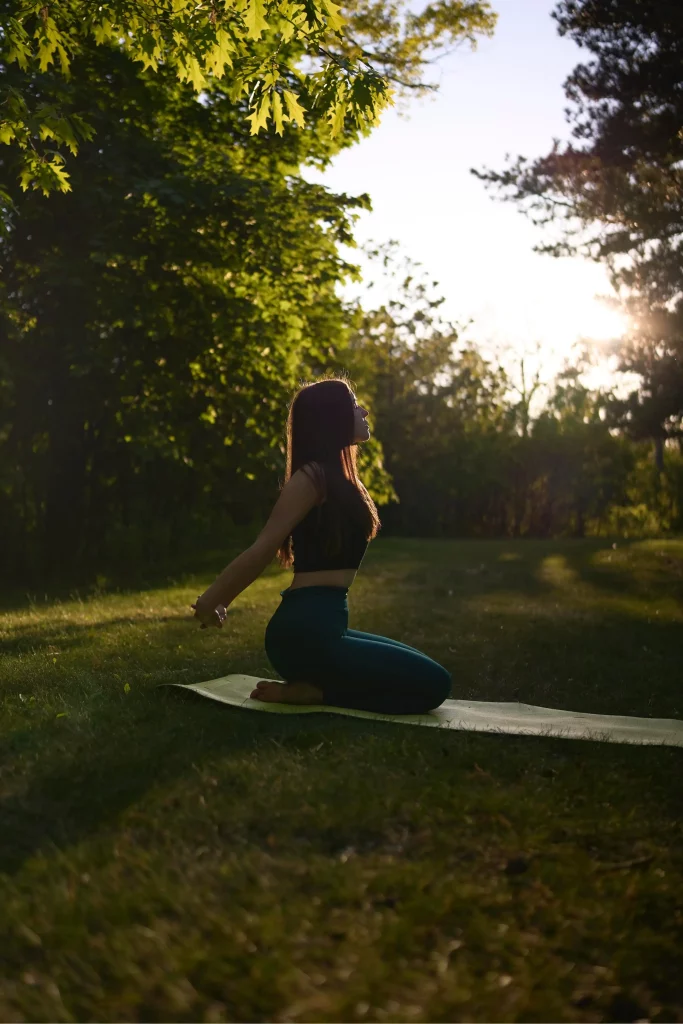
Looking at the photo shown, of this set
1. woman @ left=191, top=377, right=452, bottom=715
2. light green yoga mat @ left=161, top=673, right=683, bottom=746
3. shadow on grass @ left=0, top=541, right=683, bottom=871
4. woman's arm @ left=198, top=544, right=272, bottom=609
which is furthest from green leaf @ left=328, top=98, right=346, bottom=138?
light green yoga mat @ left=161, top=673, right=683, bottom=746

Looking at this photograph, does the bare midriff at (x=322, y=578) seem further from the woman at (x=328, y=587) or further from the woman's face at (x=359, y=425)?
the woman's face at (x=359, y=425)

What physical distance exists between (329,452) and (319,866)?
108 inches

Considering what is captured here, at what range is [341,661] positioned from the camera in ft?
17.7

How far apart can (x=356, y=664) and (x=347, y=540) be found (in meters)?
0.69

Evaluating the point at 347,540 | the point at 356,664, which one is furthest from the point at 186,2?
the point at 356,664

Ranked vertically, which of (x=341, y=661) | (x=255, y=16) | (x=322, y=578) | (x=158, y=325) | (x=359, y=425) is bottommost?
(x=341, y=661)

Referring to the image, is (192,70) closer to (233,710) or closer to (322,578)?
(322,578)

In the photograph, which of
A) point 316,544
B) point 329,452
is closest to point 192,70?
point 329,452

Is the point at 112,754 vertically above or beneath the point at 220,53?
beneath

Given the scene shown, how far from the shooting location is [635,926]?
116 inches

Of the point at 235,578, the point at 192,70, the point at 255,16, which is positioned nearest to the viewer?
the point at 235,578

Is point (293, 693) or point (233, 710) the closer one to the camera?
point (233, 710)

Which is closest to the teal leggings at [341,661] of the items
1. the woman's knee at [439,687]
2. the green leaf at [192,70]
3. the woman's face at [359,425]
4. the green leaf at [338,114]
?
the woman's knee at [439,687]

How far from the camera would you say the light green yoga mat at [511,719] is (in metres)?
5.22
